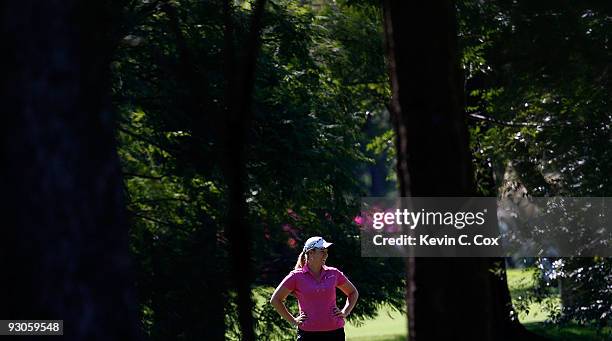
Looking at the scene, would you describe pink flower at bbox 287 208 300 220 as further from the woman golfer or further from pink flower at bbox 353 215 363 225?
the woman golfer

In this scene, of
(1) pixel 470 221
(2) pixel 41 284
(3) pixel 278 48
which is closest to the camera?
(2) pixel 41 284

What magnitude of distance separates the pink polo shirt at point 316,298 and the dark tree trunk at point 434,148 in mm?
3287

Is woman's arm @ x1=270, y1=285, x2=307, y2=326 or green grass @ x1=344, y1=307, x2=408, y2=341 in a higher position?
green grass @ x1=344, y1=307, x2=408, y2=341

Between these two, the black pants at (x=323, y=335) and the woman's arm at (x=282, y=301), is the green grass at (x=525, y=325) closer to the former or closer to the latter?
the woman's arm at (x=282, y=301)

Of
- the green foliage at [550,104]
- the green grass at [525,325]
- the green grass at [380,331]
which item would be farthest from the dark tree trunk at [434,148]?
the green grass at [380,331]

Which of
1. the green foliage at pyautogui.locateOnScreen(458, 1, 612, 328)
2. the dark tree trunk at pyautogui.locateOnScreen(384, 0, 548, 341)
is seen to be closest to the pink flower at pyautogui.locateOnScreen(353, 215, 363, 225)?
the green foliage at pyautogui.locateOnScreen(458, 1, 612, 328)

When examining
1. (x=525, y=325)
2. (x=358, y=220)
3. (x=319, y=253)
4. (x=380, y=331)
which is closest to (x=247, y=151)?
(x=319, y=253)

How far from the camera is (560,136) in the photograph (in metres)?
14.0

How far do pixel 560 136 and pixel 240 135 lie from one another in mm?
8629

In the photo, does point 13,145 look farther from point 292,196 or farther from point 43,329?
point 292,196

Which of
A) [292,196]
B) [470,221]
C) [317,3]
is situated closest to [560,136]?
[470,221]

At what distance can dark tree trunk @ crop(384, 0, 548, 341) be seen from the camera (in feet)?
22.5

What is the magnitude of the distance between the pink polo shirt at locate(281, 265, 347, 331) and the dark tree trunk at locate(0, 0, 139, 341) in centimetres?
455

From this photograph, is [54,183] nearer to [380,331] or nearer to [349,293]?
[349,293]
